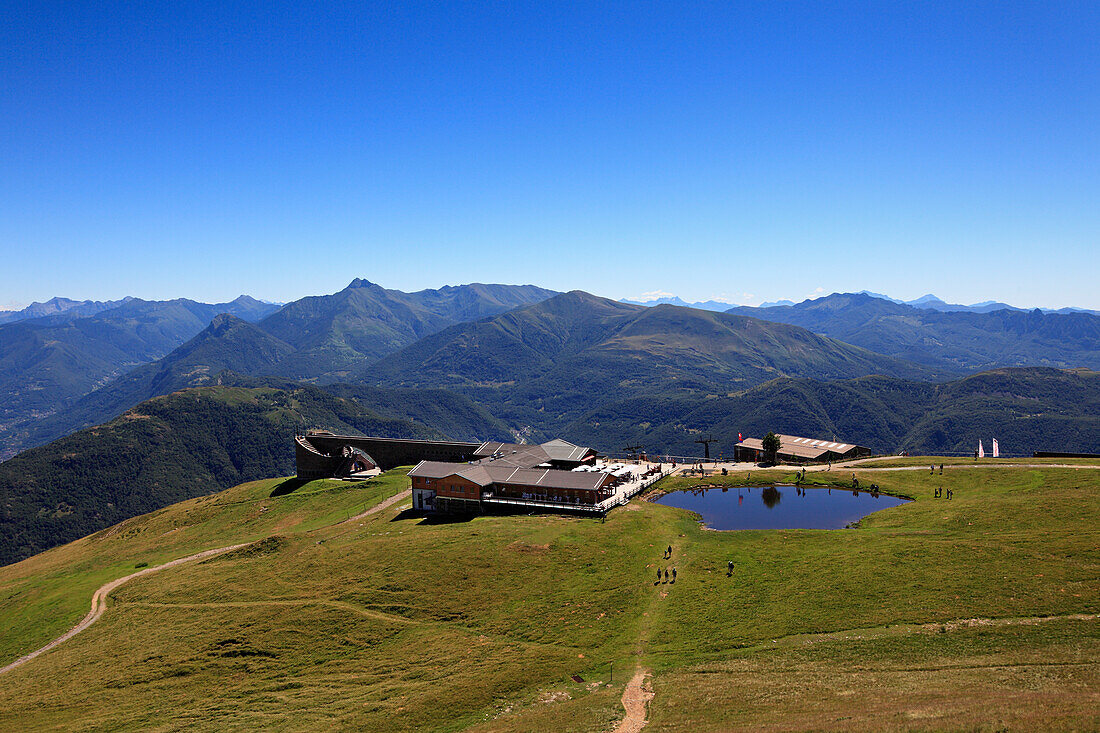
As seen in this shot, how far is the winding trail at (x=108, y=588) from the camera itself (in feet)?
243

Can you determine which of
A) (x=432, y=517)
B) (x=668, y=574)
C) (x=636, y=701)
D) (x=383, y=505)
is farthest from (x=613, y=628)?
(x=383, y=505)

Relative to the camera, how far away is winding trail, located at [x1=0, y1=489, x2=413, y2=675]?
74.1m

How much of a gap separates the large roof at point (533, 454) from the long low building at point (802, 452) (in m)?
36.4

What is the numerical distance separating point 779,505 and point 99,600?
106004mm

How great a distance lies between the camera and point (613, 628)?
54125mm

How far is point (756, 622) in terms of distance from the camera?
5053 cm

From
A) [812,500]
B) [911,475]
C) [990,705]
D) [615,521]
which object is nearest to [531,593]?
[615,521]

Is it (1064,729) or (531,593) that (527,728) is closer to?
(531,593)

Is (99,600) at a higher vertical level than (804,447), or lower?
lower

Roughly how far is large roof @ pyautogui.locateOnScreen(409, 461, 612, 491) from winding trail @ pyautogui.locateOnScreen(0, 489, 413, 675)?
16852 mm

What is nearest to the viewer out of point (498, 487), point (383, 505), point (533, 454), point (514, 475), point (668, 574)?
point (668, 574)

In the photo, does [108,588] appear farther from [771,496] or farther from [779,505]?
[771,496]

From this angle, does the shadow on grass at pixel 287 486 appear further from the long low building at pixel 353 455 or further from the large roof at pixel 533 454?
the large roof at pixel 533 454

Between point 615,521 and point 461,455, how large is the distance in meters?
60.2
